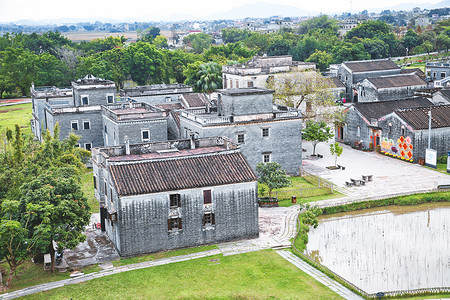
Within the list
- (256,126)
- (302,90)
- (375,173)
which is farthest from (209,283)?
(302,90)

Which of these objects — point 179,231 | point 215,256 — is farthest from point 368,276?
point 179,231

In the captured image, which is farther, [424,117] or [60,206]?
[424,117]

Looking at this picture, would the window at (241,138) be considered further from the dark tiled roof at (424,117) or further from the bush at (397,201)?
the dark tiled roof at (424,117)

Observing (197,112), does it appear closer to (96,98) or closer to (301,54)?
(96,98)

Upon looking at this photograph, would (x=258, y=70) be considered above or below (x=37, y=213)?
above

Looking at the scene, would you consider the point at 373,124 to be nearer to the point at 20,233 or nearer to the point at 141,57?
the point at 20,233

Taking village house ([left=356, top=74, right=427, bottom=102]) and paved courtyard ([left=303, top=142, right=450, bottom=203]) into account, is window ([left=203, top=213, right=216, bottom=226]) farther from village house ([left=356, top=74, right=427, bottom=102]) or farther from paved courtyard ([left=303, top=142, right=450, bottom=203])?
village house ([left=356, top=74, right=427, bottom=102])

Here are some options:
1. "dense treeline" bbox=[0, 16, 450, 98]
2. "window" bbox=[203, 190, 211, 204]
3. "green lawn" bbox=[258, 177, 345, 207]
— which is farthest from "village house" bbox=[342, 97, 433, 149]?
"dense treeline" bbox=[0, 16, 450, 98]
